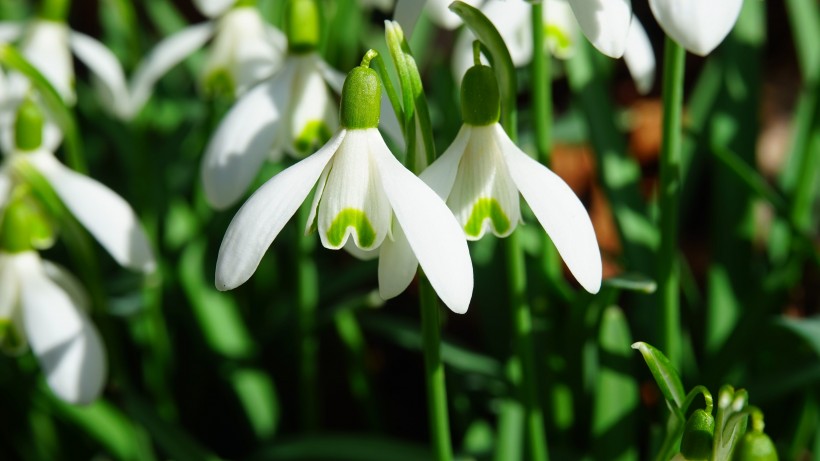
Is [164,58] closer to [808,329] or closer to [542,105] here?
[542,105]

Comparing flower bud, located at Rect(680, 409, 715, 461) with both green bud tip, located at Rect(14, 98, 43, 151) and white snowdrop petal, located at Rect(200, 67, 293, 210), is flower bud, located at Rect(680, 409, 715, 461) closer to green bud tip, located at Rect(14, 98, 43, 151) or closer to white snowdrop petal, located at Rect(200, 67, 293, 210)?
white snowdrop petal, located at Rect(200, 67, 293, 210)

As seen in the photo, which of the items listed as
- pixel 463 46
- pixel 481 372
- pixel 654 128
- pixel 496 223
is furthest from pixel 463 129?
pixel 654 128

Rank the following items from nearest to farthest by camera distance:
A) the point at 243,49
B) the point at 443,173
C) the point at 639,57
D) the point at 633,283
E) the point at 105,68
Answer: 1. the point at 443,173
2. the point at 633,283
3. the point at 639,57
4. the point at 243,49
5. the point at 105,68

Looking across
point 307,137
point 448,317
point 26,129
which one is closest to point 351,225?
point 307,137

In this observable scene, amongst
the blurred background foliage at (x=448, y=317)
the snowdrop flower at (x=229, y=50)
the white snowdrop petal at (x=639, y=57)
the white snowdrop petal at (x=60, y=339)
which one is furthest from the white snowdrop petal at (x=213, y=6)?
the white snowdrop petal at (x=639, y=57)

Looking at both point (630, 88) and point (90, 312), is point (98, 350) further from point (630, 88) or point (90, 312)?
point (630, 88)

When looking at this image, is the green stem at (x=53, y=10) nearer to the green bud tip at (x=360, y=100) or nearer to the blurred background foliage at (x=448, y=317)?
the blurred background foliage at (x=448, y=317)

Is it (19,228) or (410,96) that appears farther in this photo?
(19,228)
